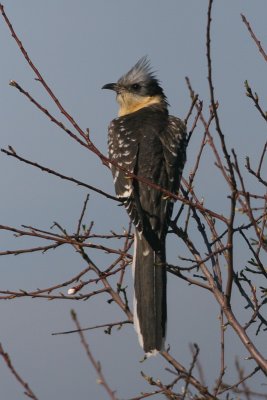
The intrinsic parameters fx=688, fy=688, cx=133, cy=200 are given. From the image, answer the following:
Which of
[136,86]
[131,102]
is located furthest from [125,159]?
[136,86]

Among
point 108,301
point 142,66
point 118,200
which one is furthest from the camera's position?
point 142,66

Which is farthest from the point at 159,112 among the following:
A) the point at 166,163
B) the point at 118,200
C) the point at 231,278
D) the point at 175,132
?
the point at 231,278

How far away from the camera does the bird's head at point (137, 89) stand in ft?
29.8

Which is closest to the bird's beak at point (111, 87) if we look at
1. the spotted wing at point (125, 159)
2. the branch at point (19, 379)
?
the spotted wing at point (125, 159)

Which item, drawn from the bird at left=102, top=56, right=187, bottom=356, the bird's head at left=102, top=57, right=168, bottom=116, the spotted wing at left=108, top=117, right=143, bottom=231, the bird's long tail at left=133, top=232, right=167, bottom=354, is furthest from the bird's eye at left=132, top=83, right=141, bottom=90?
the bird's long tail at left=133, top=232, right=167, bottom=354

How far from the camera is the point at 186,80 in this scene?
5641mm

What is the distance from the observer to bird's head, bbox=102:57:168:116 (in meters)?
9.07

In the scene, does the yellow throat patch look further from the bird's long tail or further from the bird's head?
the bird's long tail

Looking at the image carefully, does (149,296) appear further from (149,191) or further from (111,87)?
(111,87)

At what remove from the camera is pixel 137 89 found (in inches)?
360

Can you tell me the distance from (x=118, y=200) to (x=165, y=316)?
3.97 feet

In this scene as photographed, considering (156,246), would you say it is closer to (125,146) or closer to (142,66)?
(125,146)

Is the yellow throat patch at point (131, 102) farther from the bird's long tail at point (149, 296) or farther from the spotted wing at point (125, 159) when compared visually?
the bird's long tail at point (149, 296)

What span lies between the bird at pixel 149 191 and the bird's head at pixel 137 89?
754 millimetres
